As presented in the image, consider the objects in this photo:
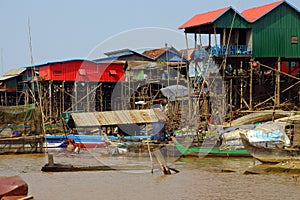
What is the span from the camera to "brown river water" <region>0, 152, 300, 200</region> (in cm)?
1466

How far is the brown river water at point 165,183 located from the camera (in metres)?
14.7

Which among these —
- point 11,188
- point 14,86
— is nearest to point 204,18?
point 14,86

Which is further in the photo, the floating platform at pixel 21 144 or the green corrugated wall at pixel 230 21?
the green corrugated wall at pixel 230 21

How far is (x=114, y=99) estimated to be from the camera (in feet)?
114

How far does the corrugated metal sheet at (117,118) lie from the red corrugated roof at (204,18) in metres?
5.89

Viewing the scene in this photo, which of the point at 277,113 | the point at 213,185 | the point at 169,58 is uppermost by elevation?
the point at 169,58

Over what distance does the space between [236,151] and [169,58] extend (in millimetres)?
15762

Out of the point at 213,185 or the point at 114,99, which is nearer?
the point at 213,185

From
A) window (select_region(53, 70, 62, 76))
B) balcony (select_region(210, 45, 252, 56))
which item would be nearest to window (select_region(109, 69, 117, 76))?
window (select_region(53, 70, 62, 76))

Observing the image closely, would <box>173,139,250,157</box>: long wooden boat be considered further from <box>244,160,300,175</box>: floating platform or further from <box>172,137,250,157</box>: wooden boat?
<box>244,160,300,175</box>: floating platform

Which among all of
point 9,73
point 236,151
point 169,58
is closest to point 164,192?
point 236,151

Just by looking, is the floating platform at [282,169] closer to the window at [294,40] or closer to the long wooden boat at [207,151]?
the long wooden boat at [207,151]

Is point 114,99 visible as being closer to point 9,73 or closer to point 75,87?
point 75,87

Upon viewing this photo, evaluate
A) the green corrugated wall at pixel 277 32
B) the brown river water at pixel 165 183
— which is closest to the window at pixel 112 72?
the green corrugated wall at pixel 277 32
